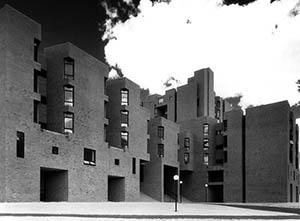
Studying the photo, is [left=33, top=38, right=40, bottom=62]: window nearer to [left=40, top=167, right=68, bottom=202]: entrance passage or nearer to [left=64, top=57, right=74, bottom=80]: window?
[left=64, top=57, right=74, bottom=80]: window

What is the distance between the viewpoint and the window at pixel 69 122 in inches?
1747

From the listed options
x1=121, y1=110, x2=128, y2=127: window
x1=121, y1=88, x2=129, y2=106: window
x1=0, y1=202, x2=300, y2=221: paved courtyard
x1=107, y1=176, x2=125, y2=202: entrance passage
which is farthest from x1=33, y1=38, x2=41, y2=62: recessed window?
x1=107, y1=176, x2=125, y2=202: entrance passage

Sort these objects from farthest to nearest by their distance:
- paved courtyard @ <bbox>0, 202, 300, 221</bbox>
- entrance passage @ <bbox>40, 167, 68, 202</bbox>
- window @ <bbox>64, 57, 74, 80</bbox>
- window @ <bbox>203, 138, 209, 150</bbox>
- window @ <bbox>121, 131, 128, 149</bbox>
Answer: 1. window @ <bbox>203, 138, 209, 150</bbox>
2. window @ <bbox>121, 131, 128, 149</bbox>
3. window @ <bbox>64, 57, 74, 80</bbox>
4. entrance passage @ <bbox>40, 167, 68, 202</bbox>
5. paved courtyard @ <bbox>0, 202, 300, 221</bbox>

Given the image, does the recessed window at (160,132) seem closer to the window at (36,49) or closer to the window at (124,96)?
the window at (124,96)

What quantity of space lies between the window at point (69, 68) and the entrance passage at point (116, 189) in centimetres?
1652

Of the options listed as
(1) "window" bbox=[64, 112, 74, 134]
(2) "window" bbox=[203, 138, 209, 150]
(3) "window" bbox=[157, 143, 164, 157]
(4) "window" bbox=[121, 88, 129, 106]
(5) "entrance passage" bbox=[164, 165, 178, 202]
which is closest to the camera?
(1) "window" bbox=[64, 112, 74, 134]

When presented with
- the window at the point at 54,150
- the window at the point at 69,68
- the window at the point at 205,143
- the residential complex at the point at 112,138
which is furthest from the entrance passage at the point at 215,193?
the window at the point at 54,150

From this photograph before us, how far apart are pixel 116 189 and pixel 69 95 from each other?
15981 millimetres

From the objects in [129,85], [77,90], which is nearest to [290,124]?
[129,85]

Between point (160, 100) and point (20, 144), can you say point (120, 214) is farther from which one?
point (160, 100)

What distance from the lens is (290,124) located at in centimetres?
6819

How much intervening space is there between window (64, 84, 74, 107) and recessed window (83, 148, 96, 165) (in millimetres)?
5816

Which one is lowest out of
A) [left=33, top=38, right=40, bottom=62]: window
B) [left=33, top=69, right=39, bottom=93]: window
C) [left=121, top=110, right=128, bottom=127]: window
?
[left=121, top=110, right=128, bottom=127]: window

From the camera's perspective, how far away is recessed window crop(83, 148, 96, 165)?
151ft
